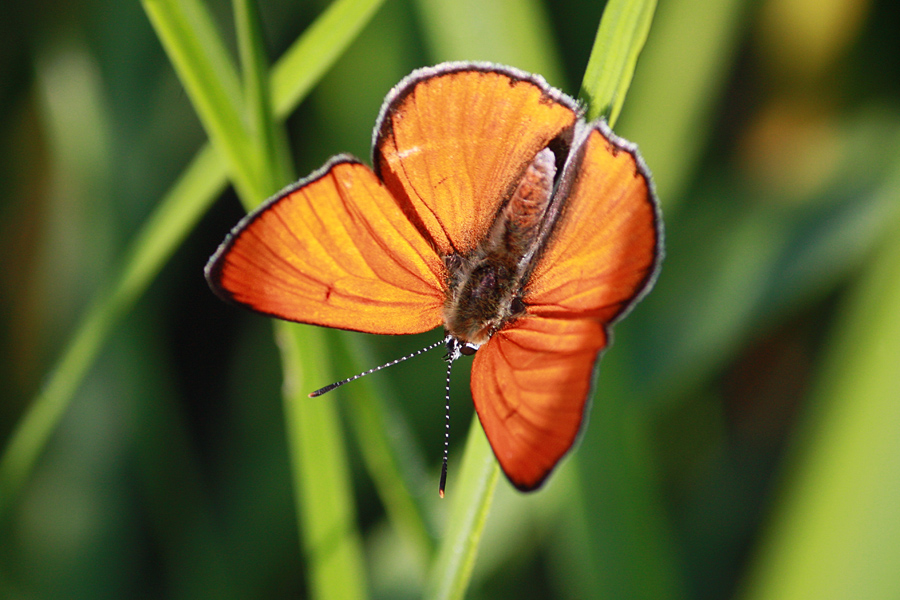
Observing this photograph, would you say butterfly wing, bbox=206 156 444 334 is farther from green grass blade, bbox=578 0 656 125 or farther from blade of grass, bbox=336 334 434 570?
green grass blade, bbox=578 0 656 125

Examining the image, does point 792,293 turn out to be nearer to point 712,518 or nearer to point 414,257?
point 712,518

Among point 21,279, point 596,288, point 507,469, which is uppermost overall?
point 21,279

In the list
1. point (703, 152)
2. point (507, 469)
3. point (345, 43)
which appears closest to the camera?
point (507, 469)

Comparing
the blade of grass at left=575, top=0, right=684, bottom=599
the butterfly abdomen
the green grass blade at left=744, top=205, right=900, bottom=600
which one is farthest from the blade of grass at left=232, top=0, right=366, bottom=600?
the green grass blade at left=744, top=205, right=900, bottom=600

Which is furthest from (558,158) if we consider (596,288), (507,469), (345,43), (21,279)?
(21,279)

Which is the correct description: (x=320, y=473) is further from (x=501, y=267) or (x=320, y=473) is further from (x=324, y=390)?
(x=501, y=267)

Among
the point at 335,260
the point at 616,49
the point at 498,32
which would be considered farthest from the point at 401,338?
the point at 616,49
